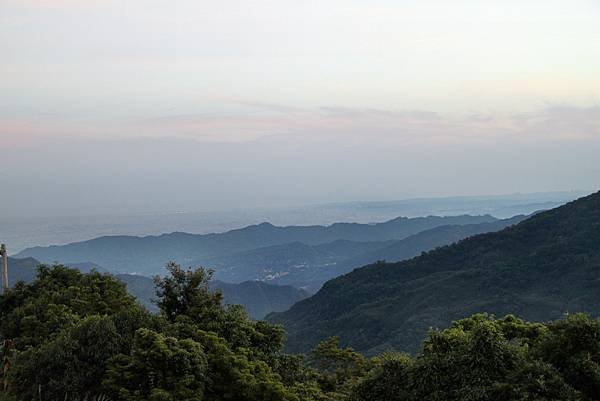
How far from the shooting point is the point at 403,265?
10119cm

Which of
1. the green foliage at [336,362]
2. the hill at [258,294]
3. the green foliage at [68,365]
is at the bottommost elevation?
the hill at [258,294]

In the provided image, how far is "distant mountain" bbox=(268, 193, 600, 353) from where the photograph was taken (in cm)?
6575

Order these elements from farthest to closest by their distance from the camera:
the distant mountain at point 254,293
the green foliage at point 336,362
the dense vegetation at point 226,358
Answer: the distant mountain at point 254,293 < the green foliage at point 336,362 < the dense vegetation at point 226,358

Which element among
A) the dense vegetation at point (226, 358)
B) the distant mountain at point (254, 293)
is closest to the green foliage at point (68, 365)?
the dense vegetation at point (226, 358)

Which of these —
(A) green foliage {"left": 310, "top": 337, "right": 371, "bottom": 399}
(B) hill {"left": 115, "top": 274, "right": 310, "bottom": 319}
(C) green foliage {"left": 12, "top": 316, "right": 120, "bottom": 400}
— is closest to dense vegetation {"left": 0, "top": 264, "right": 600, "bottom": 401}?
(C) green foliage {"left": 12, "top": 316, "right": 120, "bottom": 400}

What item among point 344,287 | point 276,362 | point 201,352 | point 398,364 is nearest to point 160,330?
point 201,352

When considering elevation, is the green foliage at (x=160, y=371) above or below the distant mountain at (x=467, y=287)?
above

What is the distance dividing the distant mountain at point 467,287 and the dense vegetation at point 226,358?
47504mm

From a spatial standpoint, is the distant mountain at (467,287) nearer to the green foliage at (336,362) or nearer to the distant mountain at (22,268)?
the green foliage at (336,362)

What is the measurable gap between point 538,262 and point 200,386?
7853cm

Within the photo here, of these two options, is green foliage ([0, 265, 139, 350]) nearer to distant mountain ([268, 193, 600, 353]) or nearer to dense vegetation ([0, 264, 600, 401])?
dense vegetation ([0, 264, 600, 401])

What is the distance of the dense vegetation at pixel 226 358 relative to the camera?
8.36 meters

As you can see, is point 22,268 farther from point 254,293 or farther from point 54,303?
point 54,303

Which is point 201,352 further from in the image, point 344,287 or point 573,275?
point 344,287
